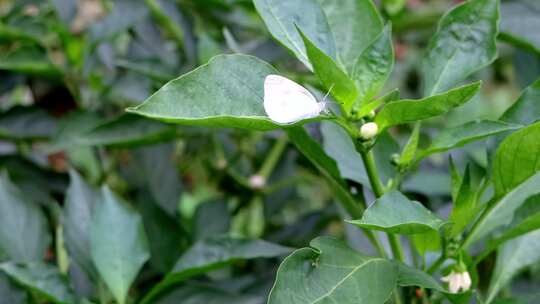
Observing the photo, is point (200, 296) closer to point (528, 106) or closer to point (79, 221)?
point (79, 221)

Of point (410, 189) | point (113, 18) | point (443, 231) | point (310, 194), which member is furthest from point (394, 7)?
point (310, 194)

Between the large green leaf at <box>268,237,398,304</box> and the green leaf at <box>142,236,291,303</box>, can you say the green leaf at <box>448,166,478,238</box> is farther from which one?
the green leaf at <box>142,236,291,303</box>

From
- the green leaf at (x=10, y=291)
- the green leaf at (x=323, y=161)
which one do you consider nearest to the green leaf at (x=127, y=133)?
the green leaf at (x=10, y=291)

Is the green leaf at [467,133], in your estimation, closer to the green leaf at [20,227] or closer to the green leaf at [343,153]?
the green leaf at [343,153]

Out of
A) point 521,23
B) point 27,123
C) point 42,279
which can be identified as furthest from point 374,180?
point 27,123

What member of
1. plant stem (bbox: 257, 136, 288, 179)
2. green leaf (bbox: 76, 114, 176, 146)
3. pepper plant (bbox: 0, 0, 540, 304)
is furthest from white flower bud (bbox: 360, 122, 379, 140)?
plant stem (bbox: 257, 136, 288, 179)

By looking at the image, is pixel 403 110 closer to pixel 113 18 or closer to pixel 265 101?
pixel 265 101

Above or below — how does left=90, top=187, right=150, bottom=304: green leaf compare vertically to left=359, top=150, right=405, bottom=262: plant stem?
below
